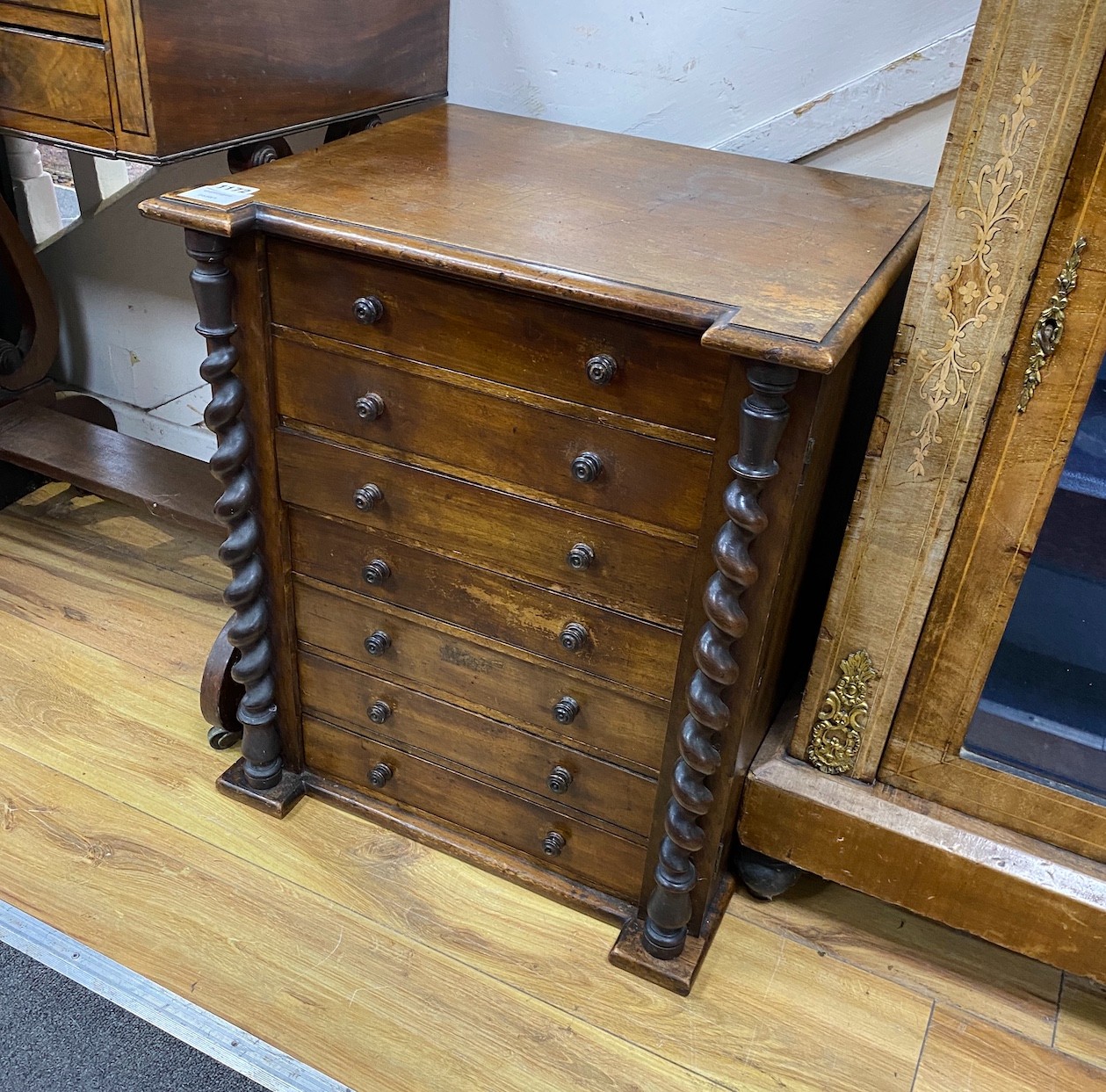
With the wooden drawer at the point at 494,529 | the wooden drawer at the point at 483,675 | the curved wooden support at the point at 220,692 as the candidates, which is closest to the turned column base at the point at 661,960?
the wooden drawer at the point at 483,675

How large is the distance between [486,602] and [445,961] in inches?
20.8

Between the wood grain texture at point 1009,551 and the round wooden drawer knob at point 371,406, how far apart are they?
72cm

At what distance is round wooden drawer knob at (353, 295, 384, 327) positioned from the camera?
1245 mm

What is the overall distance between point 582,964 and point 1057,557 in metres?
0.85

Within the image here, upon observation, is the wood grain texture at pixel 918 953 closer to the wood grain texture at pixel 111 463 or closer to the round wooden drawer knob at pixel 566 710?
the round wooden drawer knob at pixel 566 710

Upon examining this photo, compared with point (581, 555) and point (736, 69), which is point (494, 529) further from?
point (736, 69)

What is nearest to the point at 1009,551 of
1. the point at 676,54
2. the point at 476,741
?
the point at 476,741

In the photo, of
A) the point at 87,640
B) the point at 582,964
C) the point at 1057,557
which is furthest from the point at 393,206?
the point at 87,640

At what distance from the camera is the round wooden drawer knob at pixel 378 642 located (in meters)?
1.50

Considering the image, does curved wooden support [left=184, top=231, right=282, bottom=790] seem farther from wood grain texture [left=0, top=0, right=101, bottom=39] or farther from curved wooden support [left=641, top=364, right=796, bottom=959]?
curved wooden support [left=641, top=364, right=796, bottom=959]

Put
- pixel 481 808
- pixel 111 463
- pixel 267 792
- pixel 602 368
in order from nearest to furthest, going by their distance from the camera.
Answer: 1. pixel 602 368
2. pixel 481 808
3. pixel 267 792
4. pixel 111 463

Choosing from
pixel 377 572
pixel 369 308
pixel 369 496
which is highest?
pixel 369 308

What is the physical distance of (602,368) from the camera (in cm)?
113

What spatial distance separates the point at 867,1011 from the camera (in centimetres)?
146
